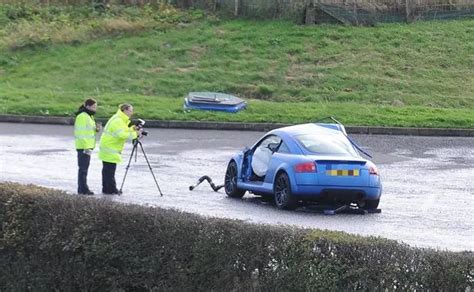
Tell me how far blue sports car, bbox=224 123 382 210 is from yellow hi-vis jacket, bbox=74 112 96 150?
273 cm

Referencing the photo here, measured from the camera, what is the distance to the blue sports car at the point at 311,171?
16.8 m

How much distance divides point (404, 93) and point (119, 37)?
40.1 feet

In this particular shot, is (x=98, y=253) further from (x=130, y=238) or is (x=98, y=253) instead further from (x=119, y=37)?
(x=119, y=37)

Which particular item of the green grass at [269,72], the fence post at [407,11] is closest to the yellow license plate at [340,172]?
the green grass at [269,72]

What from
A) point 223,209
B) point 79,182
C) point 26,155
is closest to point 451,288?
point 223,209

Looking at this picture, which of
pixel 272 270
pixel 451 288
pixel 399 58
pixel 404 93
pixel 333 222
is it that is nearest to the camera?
pixel 451 288

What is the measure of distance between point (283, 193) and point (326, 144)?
45.3 inches

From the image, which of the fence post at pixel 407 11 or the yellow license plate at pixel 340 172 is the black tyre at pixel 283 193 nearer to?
the yellow license plate at pixel 340 172

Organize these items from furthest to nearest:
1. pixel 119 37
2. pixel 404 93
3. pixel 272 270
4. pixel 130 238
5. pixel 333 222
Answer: pixel 119 37
pixel 404 93
pixel 333 222
pixel 130 238
pixel 272 270

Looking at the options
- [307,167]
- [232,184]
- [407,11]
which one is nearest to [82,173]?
[232,184]

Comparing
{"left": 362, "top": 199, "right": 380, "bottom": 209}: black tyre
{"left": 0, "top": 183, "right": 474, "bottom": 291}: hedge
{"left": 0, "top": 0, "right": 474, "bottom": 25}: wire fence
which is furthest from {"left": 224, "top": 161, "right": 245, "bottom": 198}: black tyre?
{"left": 0, "top": 0, "right": 474, "bottom": 25}: wire fence

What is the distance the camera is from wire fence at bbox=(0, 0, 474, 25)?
4197cm

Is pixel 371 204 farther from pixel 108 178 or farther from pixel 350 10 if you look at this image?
pixel 350 10

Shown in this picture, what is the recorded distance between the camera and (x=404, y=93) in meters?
35.0
